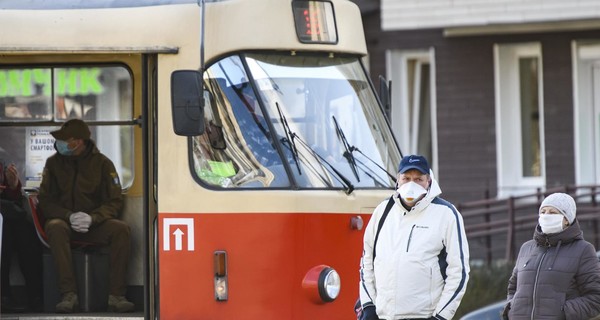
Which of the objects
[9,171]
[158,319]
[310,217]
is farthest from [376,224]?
[9,171]

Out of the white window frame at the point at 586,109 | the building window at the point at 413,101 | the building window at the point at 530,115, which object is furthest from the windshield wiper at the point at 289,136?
the building window at the point at 413,101

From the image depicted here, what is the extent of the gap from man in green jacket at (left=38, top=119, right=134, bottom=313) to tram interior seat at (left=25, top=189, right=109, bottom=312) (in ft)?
0.22

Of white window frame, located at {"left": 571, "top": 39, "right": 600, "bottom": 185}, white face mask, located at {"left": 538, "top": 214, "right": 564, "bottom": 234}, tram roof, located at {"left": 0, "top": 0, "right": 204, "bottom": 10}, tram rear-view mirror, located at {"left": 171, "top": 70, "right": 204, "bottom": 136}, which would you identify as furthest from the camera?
white window frame, located at {"left": 571, "top": 39, "right": 600, "bottom": 185}

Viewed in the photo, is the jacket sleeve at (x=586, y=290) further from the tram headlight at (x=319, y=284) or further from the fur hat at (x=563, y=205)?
the tram headlight at (x=319, y=284)

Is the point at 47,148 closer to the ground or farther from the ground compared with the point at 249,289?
farther from the ground

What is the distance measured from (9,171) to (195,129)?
1.85m

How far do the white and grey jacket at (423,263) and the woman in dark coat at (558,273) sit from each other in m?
1.02

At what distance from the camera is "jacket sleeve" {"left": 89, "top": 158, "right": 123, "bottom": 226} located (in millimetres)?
10812

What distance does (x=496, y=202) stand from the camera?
2102cm

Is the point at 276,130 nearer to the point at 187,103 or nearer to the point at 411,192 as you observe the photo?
the point at 187,103

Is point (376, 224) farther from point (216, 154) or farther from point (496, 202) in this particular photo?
point (496, 202)

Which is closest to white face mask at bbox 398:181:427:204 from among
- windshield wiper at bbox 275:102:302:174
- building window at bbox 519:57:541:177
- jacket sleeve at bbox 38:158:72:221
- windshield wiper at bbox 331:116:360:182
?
windshield wiper at bbox 275:102:302:174

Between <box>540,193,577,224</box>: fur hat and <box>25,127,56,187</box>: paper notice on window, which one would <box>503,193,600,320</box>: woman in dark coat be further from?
<box>25,127,56,187</box>: paper notice on window

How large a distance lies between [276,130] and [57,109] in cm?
186
